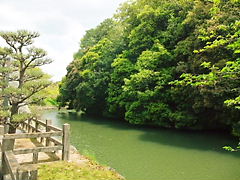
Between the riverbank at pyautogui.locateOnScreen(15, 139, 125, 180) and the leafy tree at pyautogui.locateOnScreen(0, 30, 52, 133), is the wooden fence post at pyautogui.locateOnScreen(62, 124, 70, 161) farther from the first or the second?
the leafy tree at pyautogui.locateOnScreen(0, 30, 52, 133)

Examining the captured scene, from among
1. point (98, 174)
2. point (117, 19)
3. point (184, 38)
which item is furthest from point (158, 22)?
point (98, 174)

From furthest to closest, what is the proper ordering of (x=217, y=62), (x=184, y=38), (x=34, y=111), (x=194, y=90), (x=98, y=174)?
(x=184, y=38)
(x=194, y=90)
(x=217, y=62)
(x=34, y=111)
(x=98, y=174)

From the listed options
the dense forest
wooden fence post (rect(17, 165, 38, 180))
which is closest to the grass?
wooden fence post (rect(17, 165, 38, 180))

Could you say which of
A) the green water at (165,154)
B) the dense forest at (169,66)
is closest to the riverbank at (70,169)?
the green water at (165,154)

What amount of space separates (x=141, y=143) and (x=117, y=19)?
15.6m

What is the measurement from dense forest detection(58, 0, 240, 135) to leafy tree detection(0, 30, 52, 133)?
698 cm

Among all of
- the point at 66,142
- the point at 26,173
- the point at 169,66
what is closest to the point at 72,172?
the point at 66,142

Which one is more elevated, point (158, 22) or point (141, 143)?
point (158, 22)

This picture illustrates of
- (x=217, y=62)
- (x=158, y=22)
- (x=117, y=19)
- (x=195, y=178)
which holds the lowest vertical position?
(x=195, y=178)

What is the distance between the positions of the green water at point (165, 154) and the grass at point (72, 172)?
1.52m

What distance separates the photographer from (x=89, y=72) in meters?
26.6

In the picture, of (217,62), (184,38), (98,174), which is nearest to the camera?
(98,174)

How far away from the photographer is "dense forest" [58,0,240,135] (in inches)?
527

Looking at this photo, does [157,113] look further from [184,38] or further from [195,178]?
[195,178]
